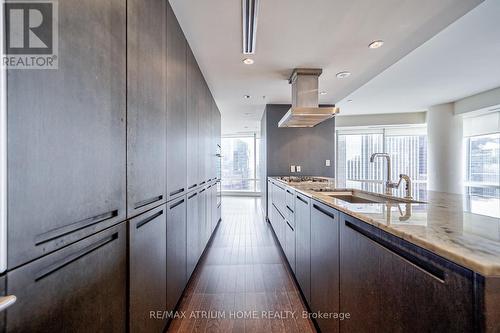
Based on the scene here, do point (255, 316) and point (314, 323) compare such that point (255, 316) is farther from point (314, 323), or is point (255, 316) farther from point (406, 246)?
point (406, 246)

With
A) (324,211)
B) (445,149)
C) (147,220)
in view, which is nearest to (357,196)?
(324,211)

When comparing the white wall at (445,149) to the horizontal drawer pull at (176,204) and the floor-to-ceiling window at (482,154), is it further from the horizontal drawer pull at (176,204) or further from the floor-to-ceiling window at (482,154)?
the horizontal drawer pull at (176,204)

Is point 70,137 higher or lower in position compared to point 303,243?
higher

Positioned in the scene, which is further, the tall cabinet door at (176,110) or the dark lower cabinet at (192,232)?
the dark lower cabinet at (192,232)

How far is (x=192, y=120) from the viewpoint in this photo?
7.48 ft

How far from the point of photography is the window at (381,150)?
6.12 m

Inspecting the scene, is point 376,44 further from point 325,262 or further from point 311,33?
point 325,262

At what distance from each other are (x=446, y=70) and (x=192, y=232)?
166 inches

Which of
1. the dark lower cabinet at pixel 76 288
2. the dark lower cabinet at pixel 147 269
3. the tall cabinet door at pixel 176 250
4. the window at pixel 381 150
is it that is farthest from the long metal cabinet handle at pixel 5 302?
the window at pixel 381 150

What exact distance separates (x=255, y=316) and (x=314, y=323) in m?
0.46

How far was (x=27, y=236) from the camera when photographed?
0.58 m

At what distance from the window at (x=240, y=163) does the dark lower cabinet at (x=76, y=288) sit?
25.5 ft

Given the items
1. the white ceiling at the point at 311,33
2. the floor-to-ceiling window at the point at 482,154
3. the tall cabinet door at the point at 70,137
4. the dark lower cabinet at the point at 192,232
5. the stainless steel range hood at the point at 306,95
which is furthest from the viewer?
the floor-to-ceiling window at the point at 482,154

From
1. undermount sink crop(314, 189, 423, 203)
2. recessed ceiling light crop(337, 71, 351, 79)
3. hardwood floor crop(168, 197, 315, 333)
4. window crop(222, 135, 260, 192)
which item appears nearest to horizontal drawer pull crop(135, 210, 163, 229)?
hardwood floor crop(168, 197, 315, 333)
